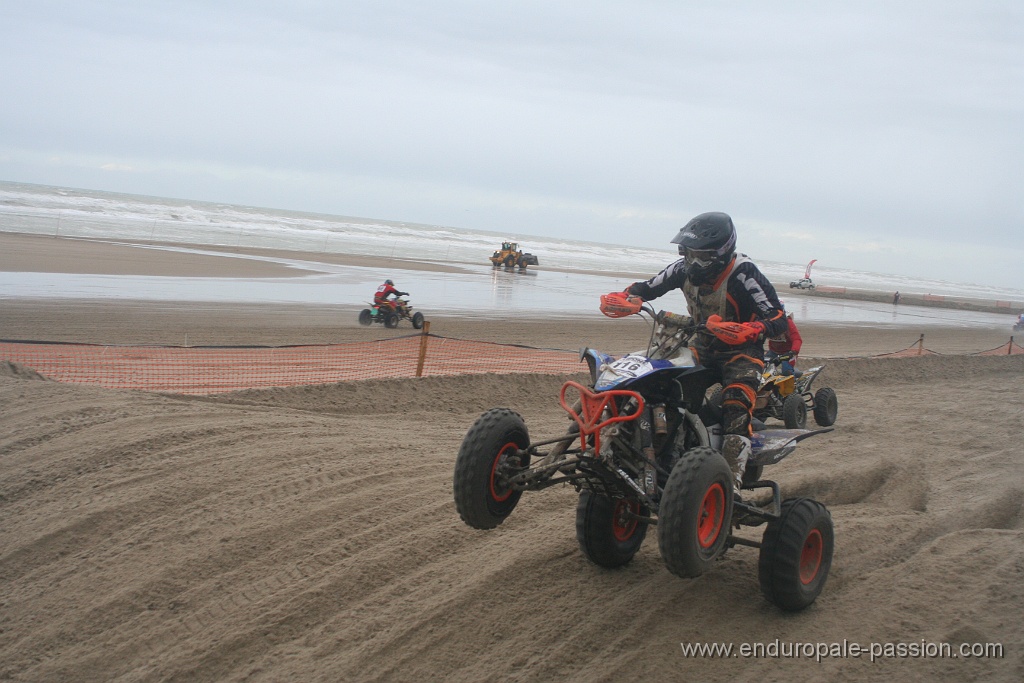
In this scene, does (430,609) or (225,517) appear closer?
(430,609)

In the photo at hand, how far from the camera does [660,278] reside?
16.9 feet

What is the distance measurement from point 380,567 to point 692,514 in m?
2.05

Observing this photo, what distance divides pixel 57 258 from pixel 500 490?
28959mm

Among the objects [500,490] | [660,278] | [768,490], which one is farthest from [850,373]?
[500,490]

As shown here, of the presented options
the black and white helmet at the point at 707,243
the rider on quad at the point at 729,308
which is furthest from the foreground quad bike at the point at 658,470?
the black and white helmet at the point at 707,243

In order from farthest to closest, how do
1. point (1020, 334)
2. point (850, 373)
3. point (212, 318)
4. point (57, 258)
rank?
point (1020, 334) → point (57, 258) → point (212, 318) → point (850, 373)

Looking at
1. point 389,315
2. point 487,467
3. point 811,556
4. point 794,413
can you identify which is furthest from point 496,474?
point 389,315

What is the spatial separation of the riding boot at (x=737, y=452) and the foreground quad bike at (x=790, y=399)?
3.96 meters

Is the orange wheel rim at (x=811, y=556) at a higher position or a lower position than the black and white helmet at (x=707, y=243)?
lower

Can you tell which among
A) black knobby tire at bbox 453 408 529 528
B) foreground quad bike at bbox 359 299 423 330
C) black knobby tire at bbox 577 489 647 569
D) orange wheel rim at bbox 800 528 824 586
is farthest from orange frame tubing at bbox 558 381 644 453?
foreground quad bike at bbox 359 299 423 330

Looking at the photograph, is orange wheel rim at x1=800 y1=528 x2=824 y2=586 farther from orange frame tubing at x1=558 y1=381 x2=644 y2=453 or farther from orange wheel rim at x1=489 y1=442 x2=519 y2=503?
orange wheel rim at x1=489 y1=442 x2=519 y2=503

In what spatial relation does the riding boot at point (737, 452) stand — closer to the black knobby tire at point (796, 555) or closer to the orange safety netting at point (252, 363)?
the black knobby tire at point (796, 555)

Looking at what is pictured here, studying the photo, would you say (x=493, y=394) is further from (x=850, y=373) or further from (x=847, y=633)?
(x=850, y=373)

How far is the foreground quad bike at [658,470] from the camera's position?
149 inches
